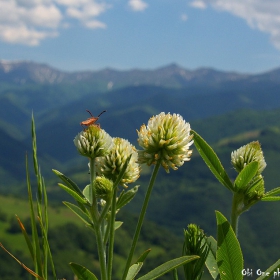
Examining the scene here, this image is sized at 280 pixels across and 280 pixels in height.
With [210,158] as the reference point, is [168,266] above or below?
below

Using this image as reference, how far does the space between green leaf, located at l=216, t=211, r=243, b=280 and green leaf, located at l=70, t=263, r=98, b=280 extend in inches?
23.3

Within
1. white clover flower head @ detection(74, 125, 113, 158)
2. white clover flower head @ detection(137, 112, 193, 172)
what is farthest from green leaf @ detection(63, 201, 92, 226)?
white clover flower head @ detection(137, 112, 193, 172)

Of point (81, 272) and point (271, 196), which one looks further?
point (271, 196)

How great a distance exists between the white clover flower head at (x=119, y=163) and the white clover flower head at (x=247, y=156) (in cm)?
54

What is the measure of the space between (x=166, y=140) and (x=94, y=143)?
0.39 metres

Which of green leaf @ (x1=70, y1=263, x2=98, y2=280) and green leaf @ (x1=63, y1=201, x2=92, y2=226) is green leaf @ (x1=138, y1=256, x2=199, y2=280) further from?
green leaf @ (x1=63, y1=201, x2=92, y2=226)

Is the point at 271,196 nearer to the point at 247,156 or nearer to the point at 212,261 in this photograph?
the point at 247,156

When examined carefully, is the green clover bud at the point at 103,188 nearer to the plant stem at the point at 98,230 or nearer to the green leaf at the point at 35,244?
the plant stem at the point at 98,230

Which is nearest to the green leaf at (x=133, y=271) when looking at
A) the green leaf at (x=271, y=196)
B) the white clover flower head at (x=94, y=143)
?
the white clover flower head at (x=94, y=143)

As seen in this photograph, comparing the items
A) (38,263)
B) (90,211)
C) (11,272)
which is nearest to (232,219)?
(90,211)

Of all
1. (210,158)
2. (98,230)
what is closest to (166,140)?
(210,158)

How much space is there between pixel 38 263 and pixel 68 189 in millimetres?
399

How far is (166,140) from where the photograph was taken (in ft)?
7.09

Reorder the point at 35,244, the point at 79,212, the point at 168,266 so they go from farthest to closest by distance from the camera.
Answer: the point at 79,212 → the point at 35,244 → the point at 168,266
